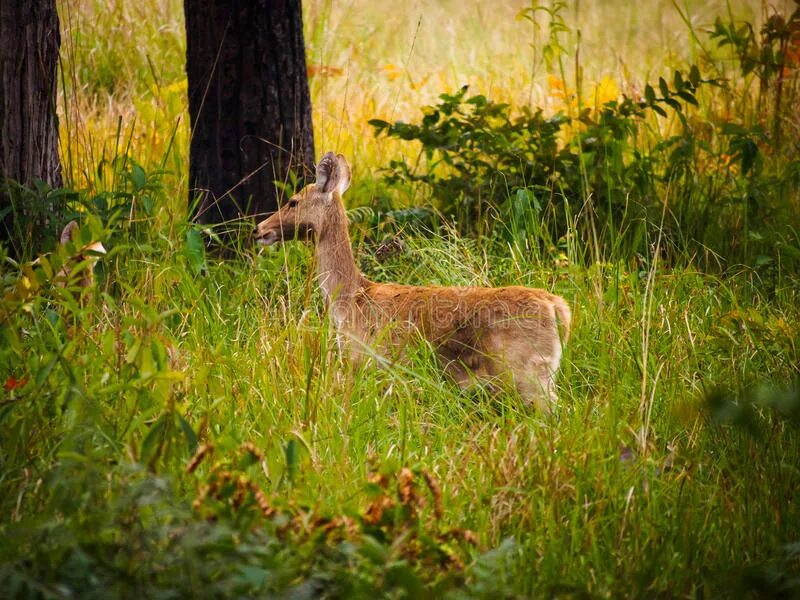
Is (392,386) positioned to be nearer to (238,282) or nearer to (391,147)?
(238,282)

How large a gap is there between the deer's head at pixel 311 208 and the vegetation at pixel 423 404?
5.9 inches

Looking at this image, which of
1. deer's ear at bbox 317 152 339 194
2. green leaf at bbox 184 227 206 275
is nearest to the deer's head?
deer's ear at bbox 317 152 339 194

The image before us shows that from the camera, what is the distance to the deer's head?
17.2 feet

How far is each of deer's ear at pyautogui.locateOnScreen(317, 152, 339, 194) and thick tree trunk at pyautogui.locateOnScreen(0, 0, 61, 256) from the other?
49.5 inches

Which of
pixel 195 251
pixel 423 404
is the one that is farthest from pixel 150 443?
pixel 195 251

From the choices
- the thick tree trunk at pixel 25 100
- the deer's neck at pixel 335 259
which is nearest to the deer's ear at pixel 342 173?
the deer's neck at pixel 335 259

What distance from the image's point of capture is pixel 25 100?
499 centimetres

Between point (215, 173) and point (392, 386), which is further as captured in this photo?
point (215, 173)

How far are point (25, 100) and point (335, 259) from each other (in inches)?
63.2

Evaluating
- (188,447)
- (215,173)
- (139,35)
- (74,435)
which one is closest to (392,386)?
(188,447)

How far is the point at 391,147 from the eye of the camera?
739 cm

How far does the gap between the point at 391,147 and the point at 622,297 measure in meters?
2.91

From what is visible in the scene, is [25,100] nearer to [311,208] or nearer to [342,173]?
[311,208]

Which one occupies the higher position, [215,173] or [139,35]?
[139,35]
